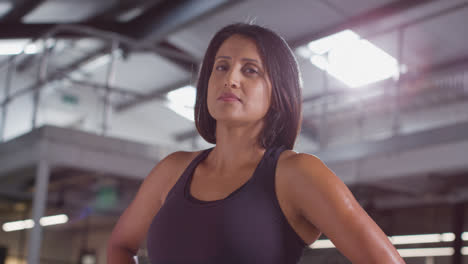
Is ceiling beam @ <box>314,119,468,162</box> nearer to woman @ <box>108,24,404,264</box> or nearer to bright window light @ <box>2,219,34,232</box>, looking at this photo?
bright window light @ <box>2,219,34,232</box>

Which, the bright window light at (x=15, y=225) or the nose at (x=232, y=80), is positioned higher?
the bright window light at (x=15, y=225)

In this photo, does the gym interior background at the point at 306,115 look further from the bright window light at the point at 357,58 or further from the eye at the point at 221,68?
the eye at the point at 221,68

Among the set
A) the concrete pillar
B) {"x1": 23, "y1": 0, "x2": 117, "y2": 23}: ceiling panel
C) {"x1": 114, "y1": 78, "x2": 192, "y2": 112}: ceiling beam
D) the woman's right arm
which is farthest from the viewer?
{"x1": 114, "y1": 78, "x2": 192, "y2": 112}: ceiling beam

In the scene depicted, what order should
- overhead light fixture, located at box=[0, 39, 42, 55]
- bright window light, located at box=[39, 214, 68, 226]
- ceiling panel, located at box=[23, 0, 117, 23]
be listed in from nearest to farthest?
bright window light, located at box=[39, 214, 68, 226] < ceiling panel, located at box=[23, 0, 117, 23] < overhead light fixture, located at box=[0, 39, 42, 55]

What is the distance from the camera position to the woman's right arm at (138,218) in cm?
95

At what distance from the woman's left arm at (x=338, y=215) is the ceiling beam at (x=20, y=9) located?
297 inches

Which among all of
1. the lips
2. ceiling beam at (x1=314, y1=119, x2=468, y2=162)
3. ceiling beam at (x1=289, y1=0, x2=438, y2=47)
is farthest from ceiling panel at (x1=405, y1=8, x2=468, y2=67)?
the lips

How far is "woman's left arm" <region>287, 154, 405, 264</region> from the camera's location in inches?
28.4

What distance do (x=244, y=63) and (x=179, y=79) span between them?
10133 millimetres

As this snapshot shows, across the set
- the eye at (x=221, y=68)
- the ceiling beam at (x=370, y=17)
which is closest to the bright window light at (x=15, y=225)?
the ceiling beam at (x=370, y=17)

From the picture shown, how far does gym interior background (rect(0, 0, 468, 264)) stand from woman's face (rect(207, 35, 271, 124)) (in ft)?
A: 8.00

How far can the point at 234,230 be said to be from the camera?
2.52ft

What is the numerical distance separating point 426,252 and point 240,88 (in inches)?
247

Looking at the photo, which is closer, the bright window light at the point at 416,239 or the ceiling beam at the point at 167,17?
the bright window light at the point at 416,239
